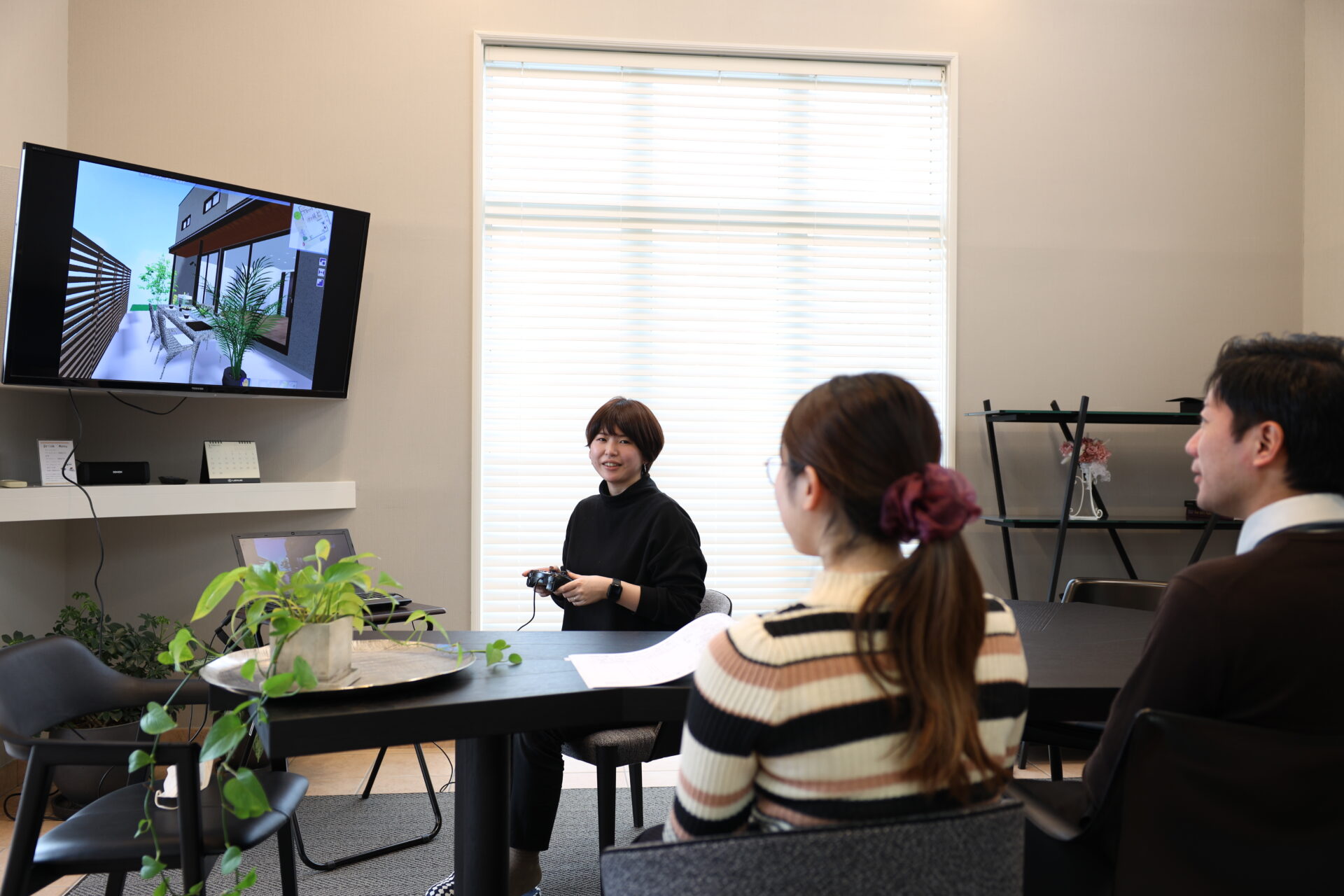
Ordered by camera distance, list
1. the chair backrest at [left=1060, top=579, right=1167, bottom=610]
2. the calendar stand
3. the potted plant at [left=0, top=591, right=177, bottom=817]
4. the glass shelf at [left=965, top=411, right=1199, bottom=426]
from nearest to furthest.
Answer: the chair backrest at [left=1060, top=579, right=1167, bottom=610], the potted plant at [left=0, top=591, right=177, bottom=817], the calendar stand, the glass shelf at [left=965, top=411, right=1199, bottom=426]

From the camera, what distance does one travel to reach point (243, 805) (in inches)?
52.4

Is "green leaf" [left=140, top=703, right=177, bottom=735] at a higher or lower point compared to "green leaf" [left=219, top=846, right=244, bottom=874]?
higher

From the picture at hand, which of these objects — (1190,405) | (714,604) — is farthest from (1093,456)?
(714,604)

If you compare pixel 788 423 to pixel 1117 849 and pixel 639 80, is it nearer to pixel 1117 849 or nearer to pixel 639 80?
pixel 1117 849

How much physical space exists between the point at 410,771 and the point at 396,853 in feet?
2.54

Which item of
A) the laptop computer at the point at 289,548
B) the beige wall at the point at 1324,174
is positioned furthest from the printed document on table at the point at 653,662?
the beige wall at the point at 1324,174

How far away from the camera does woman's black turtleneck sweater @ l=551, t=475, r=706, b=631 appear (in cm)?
262

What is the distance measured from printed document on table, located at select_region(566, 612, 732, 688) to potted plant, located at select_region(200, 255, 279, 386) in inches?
92.6

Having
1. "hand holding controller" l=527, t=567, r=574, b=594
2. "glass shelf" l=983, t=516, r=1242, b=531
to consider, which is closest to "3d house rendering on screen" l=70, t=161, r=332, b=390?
"hand holding controller" l=527, t=567, r=574, b=594

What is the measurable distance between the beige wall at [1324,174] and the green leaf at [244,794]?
15.3 ft

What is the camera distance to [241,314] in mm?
3551

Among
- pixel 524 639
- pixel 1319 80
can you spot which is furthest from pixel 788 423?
pixel 1319 80

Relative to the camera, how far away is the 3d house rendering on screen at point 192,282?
319 centimetres

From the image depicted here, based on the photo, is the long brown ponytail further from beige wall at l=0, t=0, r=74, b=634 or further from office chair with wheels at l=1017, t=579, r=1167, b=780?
beige wall at l=0, t=0, r=74, b=634
